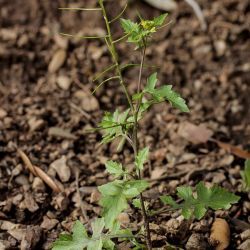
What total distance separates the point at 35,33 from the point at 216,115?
4.89 ft

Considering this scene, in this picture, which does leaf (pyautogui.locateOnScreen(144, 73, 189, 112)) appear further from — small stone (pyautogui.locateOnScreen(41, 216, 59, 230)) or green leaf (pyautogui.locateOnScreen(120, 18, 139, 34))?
small stone (pyautogui.locateOnScreen(41, 216, 59, 230))

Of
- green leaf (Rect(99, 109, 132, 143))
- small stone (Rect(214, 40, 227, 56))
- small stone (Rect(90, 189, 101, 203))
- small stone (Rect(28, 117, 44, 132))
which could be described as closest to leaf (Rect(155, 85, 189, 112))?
green leaf (Rect(99, 109, 132, 143))

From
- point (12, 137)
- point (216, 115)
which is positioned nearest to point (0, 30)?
point (12, 137)

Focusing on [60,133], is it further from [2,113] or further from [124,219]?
[124,219]

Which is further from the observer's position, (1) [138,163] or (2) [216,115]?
(2) [216,115]

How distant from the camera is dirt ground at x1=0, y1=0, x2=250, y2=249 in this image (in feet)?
7.83

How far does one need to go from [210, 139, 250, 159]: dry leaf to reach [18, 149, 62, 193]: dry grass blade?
1.01 metres

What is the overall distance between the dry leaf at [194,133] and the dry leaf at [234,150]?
0.06 metres

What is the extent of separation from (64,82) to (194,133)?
0.95 meters

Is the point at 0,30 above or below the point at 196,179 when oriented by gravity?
above

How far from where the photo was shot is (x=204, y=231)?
90.3 inches

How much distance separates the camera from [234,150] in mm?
2826

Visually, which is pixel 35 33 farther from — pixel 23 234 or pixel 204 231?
pixel 204 231

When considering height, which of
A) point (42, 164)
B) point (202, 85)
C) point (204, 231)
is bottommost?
point (204, 231)
